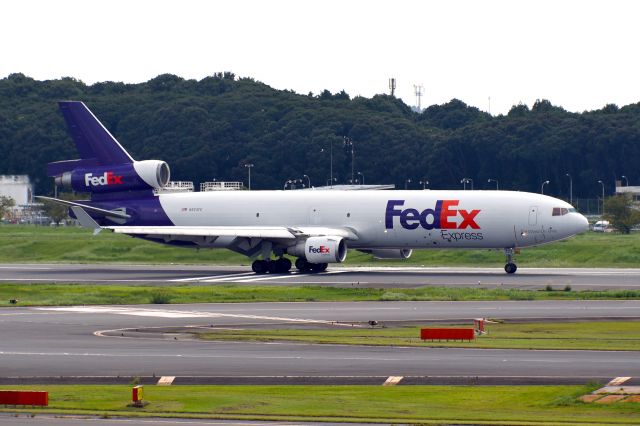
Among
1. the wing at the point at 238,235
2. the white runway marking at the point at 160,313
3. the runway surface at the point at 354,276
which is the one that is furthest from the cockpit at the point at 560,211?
the white runway marking at the point at 160,313

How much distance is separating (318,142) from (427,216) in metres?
97.0

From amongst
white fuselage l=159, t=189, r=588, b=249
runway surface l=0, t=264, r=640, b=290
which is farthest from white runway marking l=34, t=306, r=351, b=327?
white fuselage l=159, t=189, r=588, b=249

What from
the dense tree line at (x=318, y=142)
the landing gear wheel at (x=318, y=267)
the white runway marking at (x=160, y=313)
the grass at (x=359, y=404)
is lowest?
the grass at (x=359, y=404)

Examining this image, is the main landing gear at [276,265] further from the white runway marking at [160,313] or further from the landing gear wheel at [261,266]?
the white runway marking at [160,313]

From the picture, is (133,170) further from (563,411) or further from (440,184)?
(440,184)

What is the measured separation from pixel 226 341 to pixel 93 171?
130 ft

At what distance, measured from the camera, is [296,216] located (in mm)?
68312

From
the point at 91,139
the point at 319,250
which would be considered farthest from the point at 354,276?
the point at 91,139

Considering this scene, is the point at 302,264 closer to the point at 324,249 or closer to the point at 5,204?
the point at 324,249

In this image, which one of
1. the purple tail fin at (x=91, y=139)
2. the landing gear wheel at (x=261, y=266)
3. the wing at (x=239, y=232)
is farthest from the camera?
the purple tail fin at (x=91, y=139)

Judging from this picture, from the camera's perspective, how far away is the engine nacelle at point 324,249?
64000 millimetres

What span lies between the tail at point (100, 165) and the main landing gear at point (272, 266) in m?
8.71

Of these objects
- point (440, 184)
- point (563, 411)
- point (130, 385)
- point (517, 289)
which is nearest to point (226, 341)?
point (130, 385)

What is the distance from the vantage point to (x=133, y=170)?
232ft
